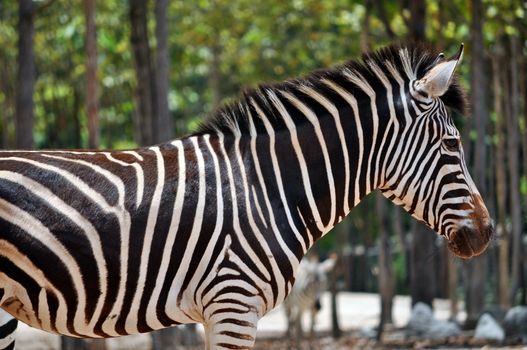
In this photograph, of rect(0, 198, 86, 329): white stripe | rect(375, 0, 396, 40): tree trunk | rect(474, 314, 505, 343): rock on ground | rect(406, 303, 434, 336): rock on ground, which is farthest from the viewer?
rect(406, 303, 434, 336): rock on ground

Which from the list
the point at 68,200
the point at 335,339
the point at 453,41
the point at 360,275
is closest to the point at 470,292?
the point at 335,339

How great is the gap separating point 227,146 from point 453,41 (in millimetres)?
15377

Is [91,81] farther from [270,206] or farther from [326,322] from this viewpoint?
[326,322]

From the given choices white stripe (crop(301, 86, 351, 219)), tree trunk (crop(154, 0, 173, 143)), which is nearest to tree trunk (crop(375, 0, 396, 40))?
tree trunk (crop(154, 0, 173, 143))

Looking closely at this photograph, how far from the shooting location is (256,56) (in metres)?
23.1

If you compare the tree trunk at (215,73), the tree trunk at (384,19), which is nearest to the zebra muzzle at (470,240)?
the tree trunk at (384,19)

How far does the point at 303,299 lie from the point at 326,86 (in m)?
12.5

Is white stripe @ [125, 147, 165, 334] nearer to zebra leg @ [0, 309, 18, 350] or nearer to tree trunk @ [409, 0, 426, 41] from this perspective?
zebra leg @ [0, 309, 18, 350]

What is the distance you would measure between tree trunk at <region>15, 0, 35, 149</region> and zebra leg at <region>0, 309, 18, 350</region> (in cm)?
568

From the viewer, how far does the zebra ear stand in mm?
5254

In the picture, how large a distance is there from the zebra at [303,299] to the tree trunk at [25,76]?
25.1ft

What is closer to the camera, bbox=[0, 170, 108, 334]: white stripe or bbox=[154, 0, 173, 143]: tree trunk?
bbox=[0, 170, 108, 334]: white stripe

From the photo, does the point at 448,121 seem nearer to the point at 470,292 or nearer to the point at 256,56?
the point at 470,292

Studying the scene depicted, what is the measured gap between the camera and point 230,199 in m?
5.02
